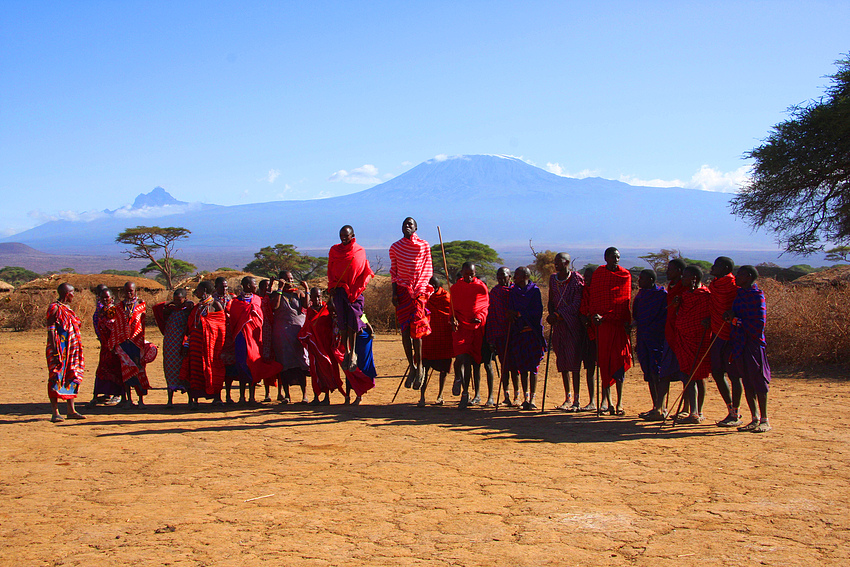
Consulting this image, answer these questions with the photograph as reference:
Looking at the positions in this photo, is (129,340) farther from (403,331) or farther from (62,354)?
(403,331)

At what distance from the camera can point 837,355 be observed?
420 inches

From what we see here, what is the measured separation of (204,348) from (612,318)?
15.3 feet

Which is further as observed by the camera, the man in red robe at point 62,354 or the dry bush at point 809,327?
the dry bush at point 809,327

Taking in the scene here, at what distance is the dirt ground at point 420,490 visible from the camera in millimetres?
3865

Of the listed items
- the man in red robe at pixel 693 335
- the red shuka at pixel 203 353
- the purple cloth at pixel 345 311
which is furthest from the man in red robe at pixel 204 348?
the man in red robe at pixel 693 335

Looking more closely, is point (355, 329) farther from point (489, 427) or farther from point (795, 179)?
point (795, 179)

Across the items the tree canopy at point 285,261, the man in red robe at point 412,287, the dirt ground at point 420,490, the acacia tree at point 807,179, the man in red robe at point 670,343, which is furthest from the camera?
the tree canopy at point 285,261

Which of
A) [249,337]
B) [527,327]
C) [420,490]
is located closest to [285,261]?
[249,337]

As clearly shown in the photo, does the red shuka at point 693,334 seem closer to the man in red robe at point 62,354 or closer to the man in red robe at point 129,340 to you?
the man in red robe at point 129,340

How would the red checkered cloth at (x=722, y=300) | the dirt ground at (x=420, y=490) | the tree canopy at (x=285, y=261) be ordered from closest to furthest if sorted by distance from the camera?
the dirt ground at (x=420, y=490) < the red checkered cloth at (x=722, y=300) < the tree canopy at (x=285, y=261)

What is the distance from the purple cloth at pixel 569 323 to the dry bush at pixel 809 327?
5.27 metres

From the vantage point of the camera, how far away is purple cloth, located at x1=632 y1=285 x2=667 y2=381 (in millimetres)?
7328

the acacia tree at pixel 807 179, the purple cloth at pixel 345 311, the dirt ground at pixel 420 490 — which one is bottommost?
the dirt ground at pixel 420 490

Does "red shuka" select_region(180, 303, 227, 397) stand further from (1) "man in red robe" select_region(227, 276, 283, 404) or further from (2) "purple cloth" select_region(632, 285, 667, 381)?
(2) "purple cloth" select_region(632, 285, 667, 381)
